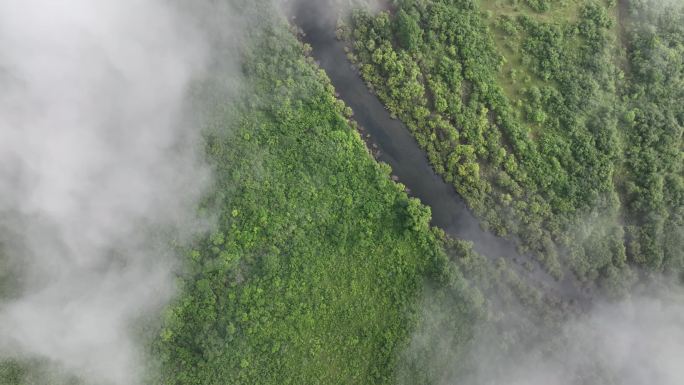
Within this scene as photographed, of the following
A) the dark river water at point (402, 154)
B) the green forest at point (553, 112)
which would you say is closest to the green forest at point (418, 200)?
the green forest at point (553, 112)

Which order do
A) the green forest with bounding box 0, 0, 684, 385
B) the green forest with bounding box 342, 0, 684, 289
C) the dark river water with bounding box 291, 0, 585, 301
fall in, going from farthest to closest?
the dark river water with bounding box 291, 0, 585, 301
the green forest with bounding box 342, 0, 684, 289
the green forest with bounding box 0, 0, 684, 385

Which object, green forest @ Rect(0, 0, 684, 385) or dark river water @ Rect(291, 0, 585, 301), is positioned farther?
dark river water @ Rect(291, 0, 585, 301)

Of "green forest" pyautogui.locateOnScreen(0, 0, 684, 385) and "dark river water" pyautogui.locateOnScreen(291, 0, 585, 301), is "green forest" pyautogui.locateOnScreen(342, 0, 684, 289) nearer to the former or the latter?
"green forest" pyautogui.locateOnScreen(0, 0, 684, 385)

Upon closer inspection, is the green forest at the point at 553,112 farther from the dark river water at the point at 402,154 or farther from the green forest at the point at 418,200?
the dark river water at the point at 402,154

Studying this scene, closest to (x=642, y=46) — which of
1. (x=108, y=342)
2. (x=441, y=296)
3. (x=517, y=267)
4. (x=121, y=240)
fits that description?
(x=517, y=267)

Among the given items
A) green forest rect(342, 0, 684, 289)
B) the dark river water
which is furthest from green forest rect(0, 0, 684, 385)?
the dark river water

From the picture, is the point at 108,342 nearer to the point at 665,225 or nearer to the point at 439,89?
the point at 439,89
